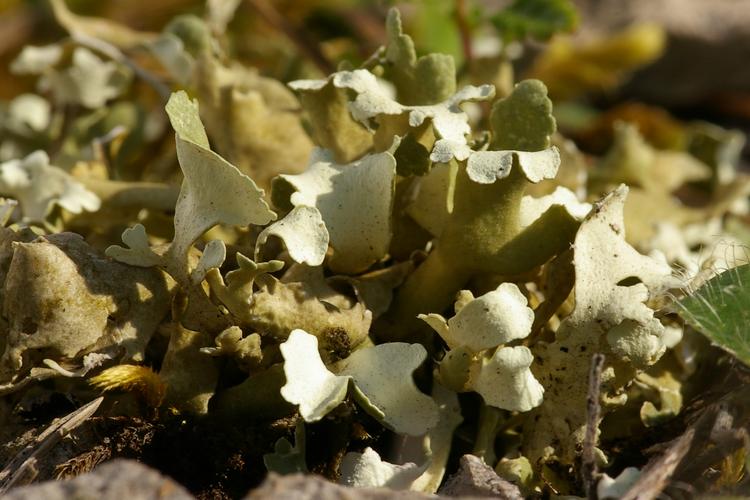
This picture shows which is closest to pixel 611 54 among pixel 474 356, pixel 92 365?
pixel 474 356

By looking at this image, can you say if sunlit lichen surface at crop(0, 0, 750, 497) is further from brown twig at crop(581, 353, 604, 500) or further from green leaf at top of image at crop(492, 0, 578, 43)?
green leaf at top of image at crop(492, 0, 578, 43)

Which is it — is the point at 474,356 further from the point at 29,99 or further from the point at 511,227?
the point at 29,99

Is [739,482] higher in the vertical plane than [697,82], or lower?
higher

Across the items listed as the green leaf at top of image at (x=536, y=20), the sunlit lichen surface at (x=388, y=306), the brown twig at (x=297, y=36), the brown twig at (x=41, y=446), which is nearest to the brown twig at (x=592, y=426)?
the sunlit lichen surface at (x=388, y=306)

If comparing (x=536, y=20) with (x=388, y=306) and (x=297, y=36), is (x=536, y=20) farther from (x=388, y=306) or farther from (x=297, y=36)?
(x=388, y=306)

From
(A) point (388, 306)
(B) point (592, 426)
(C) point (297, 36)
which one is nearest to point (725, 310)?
(B) point (592, 426)
